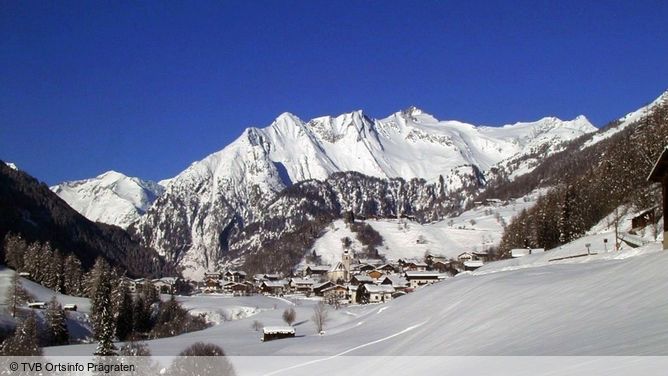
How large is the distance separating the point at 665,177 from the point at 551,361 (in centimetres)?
1479

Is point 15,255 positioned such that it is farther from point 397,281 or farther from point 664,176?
point 664,176

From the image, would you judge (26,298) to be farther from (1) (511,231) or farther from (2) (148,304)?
(1) (511,231)

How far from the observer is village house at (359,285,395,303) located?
122750 mm

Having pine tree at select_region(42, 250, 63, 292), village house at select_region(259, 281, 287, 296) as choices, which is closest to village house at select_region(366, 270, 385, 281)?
village house at select_region(259, 281, 287, 296)

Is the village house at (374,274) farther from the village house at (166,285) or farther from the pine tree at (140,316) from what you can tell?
the pine tree at (140,316)

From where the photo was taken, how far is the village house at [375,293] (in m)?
123

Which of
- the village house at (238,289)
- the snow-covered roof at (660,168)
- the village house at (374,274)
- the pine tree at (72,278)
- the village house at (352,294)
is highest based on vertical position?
the snow-covered roof at (660,168)

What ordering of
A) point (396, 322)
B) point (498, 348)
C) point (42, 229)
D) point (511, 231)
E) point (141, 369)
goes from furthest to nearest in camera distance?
point (42, 229)
point (511, 231)
point (396, 322)
point (141, 369)
point (498, 348)

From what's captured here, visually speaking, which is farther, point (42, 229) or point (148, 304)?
point (42, 229)

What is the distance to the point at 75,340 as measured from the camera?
78312 mm

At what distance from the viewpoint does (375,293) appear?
124688 mm

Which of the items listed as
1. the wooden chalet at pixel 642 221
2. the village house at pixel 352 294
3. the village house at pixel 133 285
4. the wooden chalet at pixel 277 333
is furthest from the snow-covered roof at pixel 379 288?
the wooden chalet at pixel 642 221

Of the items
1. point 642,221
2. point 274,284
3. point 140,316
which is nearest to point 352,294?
point 140,316

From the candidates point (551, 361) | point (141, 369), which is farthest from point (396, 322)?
point (551, 361)
